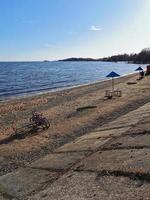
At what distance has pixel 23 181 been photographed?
30.5ft

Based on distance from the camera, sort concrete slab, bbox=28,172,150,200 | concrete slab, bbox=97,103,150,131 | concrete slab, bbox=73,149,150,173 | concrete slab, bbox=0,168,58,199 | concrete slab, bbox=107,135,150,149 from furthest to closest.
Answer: concrete slab, bbox=97,103,150,131
concrete slab, bbox=107,135,150,149
concrete slab, bbox=0,168,58,199
concrete slab, bbox=73,149,150,173
concrete slab, bbox=28,172,150,200

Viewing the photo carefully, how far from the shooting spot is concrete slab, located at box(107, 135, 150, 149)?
32.6 ft

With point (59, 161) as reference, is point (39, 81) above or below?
below

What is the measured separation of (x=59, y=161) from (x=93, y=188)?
3175 millimetres

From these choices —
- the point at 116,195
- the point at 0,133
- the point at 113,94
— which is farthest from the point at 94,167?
the point at 113,94

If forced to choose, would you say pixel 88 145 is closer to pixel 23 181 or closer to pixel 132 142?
pixel 132 142

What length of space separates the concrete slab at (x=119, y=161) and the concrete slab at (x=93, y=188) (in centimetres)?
A: 39

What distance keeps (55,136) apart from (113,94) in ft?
55.1

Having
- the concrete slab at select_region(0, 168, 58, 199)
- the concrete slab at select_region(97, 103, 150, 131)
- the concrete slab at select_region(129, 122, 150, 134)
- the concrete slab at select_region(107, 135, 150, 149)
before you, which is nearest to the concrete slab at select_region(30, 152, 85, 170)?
the concrete slab at select_region(0, 168, 58, 199)

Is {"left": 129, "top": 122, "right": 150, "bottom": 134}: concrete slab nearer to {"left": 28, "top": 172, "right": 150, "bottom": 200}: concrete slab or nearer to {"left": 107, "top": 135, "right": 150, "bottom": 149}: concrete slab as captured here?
{"left": 107, "top": 135, "right": 150, "bottom": 149}: concrete slab

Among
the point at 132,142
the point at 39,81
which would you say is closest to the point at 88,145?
the point at 132,142

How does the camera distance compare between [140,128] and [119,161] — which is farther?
[140,128]

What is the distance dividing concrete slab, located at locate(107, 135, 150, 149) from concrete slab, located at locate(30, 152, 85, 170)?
42.2 inches

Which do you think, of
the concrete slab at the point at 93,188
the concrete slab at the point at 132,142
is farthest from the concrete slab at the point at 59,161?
the concrete slab at the point at 93,188
